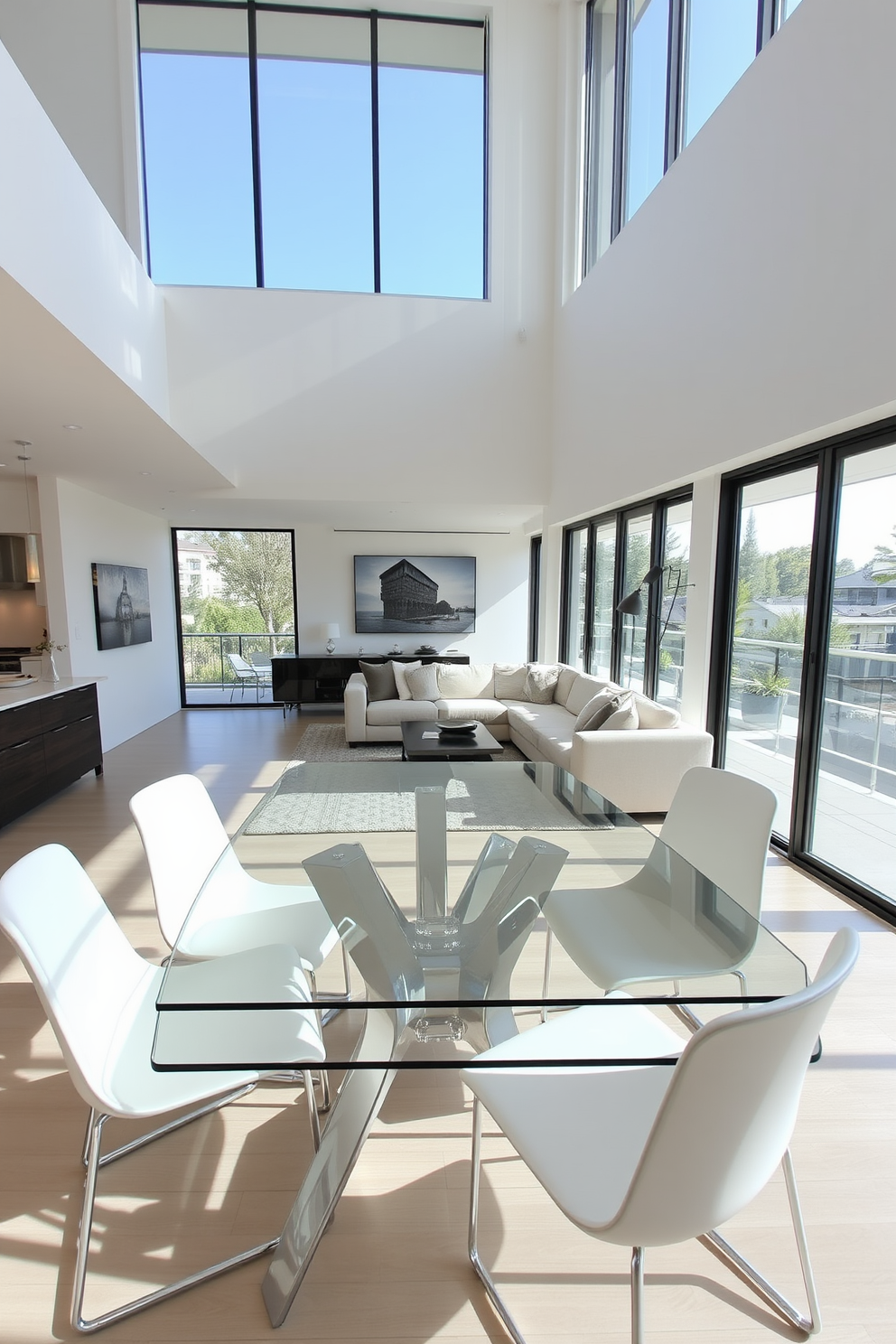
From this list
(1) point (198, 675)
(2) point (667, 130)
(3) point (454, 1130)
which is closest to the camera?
(3) point (454, 1130)

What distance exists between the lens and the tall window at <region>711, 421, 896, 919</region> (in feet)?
9.32

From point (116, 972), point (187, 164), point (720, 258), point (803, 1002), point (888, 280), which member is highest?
point (187, 164)

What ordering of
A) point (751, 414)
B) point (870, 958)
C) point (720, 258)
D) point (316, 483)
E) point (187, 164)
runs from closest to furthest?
1. point (870, 958)
2. point (751, 414)
3. point (720, 258)
4. point (187, 164)
5. point (316, 483)

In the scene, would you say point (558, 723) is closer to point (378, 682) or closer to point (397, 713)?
point (397, 713)

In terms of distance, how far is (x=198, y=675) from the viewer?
8484mm

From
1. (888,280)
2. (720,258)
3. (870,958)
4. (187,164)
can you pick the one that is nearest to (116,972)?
(870,958)

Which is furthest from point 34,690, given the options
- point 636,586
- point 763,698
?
point 763,698

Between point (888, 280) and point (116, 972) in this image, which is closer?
point (116, 972)

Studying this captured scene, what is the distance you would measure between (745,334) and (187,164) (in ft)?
16.9

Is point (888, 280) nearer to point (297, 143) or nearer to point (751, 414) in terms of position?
point (751, 414)

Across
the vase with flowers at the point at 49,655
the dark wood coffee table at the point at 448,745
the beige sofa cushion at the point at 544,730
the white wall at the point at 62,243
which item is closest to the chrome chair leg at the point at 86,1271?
the white wall at the point at 62,243

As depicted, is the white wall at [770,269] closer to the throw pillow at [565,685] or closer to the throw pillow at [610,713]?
the throw pillow at [610,713]

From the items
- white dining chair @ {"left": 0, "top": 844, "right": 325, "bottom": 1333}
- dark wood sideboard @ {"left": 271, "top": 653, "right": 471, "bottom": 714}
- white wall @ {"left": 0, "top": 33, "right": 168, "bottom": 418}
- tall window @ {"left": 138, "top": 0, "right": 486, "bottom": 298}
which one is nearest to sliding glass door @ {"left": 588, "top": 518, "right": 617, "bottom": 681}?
dark wood sideboard @ {"left": 271, "top": 653, "right": 471, "bottom": 714}

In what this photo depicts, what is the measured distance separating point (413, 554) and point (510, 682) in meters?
2.52
